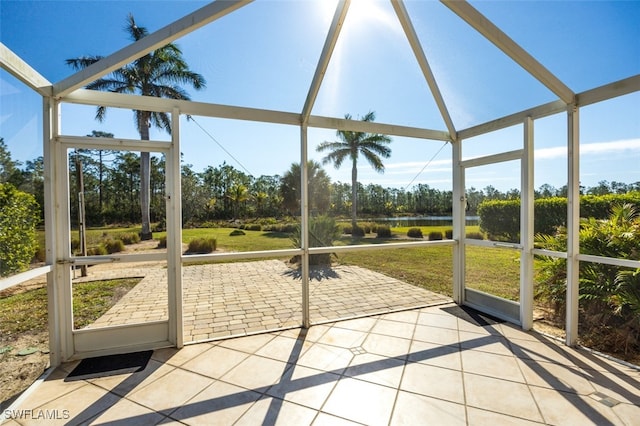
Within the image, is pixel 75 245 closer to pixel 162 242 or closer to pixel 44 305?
pixel 44 305

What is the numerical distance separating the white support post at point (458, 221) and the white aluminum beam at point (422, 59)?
333 mm

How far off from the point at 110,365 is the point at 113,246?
1101 mm

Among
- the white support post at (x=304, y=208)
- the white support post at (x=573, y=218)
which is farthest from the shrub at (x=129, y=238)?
the white support post at (x=573, y=218)

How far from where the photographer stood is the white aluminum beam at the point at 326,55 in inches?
93.2

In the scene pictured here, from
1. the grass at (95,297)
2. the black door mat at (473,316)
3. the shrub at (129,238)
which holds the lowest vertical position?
the black door mat at (473,316)

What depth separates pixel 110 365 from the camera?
2.60 metres

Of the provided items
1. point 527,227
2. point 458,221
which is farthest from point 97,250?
point 527,227

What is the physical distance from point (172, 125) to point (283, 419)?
2.83m

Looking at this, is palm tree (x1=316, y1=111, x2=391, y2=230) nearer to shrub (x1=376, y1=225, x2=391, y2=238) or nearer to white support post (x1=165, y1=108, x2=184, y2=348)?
shrub (x1=376, y1=225, x2=391, y2=238)

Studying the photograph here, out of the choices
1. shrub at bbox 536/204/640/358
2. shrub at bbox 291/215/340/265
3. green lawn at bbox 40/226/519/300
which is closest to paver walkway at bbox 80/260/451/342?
green lawn at bbox 40/226/519/300

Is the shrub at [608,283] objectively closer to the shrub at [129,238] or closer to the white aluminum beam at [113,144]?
the white aluminum beam at [113,144]

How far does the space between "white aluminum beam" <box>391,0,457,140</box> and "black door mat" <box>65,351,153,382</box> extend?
3.97 metres

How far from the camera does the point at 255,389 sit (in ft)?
7.25

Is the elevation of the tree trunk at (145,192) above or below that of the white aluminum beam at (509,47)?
below
